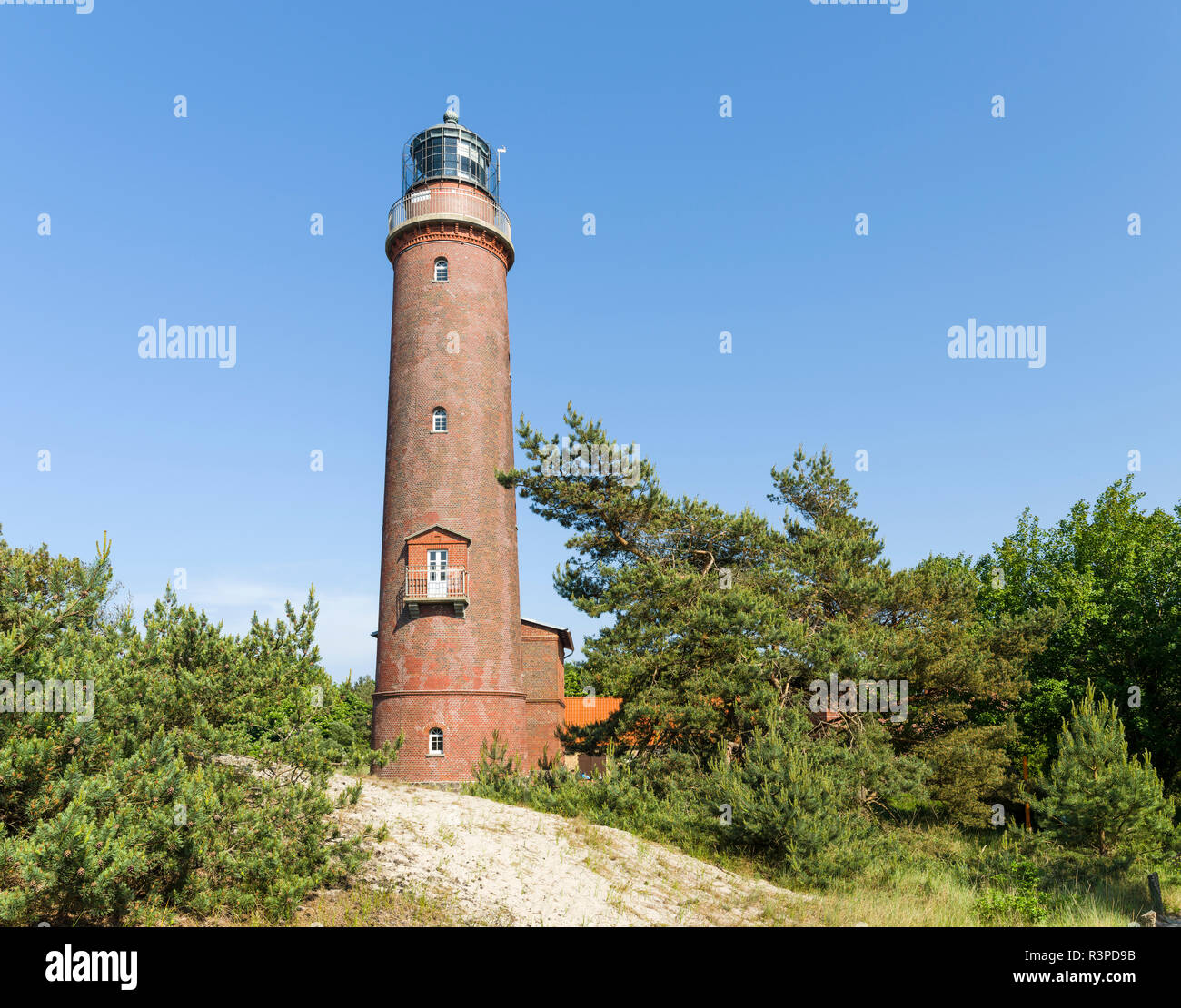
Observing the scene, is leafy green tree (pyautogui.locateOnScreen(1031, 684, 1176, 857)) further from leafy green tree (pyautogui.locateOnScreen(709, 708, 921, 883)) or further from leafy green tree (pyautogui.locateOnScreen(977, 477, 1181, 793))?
leafy green tree (pyautogui.locateOnScreen(977, 477, 1181, 793))

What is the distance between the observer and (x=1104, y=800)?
1423 centimetres

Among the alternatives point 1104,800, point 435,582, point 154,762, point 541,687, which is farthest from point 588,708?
point 154,762

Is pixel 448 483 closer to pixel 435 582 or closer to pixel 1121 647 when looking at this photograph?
pixel 435 582

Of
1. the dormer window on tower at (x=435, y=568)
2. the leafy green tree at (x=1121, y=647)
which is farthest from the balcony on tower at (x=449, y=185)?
the leafy green tree at (x=1121, y=647)

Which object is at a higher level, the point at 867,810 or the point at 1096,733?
the point at 1096,733

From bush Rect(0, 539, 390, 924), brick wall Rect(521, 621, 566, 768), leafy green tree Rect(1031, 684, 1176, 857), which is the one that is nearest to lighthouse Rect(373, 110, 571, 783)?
brick wall Rect(521, 621, 566, 768)

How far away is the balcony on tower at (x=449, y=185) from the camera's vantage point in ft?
87.2

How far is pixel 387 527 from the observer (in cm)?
2548

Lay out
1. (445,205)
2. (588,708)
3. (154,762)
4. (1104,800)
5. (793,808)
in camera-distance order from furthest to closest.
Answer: (588,708) → (445,205) → (793,808) → (1104,800) → (154,762)

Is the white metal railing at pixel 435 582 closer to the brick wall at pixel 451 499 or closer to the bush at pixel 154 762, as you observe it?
the brick wall at pixel 451 499

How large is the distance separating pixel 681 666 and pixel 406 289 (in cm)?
1670

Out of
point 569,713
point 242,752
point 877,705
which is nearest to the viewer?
point 242,752
